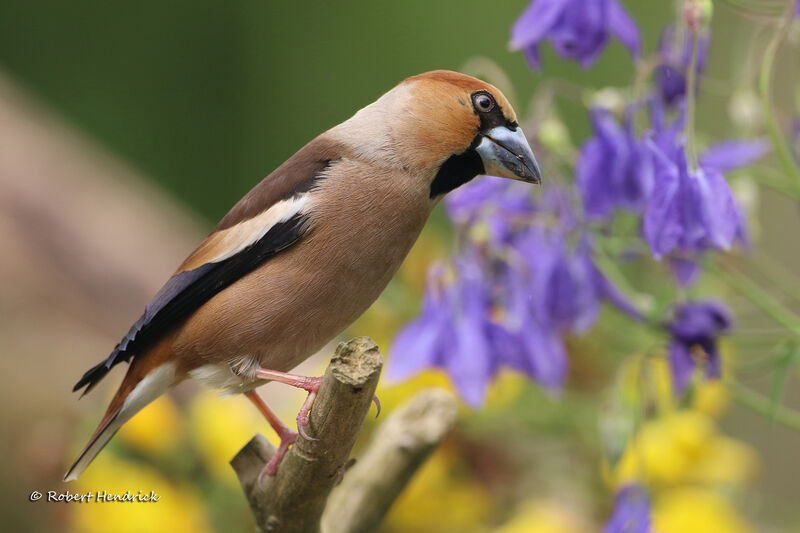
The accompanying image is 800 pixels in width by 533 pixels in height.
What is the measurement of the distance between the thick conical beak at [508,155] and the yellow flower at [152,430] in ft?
2.52

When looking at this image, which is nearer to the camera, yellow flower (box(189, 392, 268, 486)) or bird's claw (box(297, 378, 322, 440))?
bird's claw (box(297, 378, 322, 440))

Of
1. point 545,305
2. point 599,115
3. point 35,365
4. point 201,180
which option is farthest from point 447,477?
point 201,180

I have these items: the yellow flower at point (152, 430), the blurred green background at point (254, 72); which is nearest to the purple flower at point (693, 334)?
the yellow flower at point (152, 430)

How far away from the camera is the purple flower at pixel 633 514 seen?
1187 mm

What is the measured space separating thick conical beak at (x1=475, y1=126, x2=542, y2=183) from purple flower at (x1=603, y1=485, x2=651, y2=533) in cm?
41

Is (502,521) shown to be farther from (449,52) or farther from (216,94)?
(216,94)

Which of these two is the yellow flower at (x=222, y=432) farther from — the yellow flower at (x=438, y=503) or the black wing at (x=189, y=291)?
the black wing at (x=189, y=291)

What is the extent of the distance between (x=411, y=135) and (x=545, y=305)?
0.30 m

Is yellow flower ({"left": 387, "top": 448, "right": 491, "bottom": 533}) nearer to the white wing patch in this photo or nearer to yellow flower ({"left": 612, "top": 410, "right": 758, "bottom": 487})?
yellow flower ({"left": 612, "top": 410, "right": 758, "bottom": 487})

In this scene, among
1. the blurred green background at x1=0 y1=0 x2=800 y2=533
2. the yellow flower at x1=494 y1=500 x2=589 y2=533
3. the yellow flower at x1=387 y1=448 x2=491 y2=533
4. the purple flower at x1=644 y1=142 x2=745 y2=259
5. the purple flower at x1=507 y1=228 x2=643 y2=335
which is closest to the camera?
the purple flower at x1=644 y1=142 x2=745 y2=259

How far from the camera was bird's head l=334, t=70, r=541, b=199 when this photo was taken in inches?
44.1

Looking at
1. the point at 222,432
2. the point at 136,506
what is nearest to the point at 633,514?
the point at 222,432

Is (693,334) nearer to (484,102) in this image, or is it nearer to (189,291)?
(484,102)

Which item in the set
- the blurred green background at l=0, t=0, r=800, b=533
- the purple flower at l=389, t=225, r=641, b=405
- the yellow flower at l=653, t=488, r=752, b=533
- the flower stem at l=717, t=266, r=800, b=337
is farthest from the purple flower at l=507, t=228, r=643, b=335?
the blurred green background at l=0, t=0, r=800, b=533
